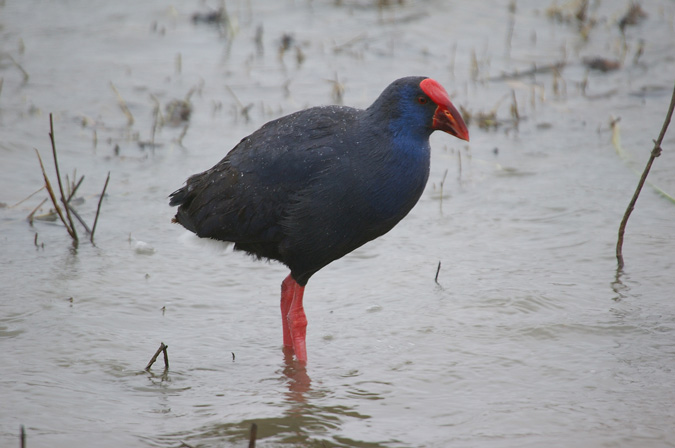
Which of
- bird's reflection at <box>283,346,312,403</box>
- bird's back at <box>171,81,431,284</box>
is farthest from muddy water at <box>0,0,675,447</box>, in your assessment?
bird's back at <box>171,81,431,284</box>

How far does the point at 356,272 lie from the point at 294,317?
100 cm

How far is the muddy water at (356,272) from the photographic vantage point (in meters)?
3.98

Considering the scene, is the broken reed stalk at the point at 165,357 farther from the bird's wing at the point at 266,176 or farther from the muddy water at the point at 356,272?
the bird's wing at the point at 266,176

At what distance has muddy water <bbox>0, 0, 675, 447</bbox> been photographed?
398cm

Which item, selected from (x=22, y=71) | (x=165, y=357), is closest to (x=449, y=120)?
(x=165, y=357)

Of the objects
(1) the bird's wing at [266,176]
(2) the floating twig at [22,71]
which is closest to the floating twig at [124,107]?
(2) the floating twig at [22,71]

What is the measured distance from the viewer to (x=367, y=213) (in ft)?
13.8

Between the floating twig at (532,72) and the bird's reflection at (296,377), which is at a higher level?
the floating twig at (532,72)

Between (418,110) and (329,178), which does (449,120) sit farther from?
(329,178)

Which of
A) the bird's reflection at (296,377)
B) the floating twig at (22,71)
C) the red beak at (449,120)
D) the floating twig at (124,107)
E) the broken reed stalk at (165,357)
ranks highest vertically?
the red beak at (449,120)

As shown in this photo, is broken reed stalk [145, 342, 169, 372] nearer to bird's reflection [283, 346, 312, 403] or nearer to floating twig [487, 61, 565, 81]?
bird's reflection [283, 346, 312, 403]

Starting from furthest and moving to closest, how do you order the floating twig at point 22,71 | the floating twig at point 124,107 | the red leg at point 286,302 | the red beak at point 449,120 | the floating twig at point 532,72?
the floating twig at point 532,72 < the floating twig at point 22,71 < the floating twig at point 124,107 < the red leg at point 286,302 < the red beak at point 449,120

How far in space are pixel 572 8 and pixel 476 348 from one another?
7.10m

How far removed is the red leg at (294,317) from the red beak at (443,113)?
117 cm
